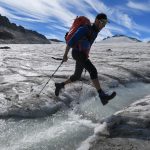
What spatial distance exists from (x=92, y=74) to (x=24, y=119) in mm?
2073

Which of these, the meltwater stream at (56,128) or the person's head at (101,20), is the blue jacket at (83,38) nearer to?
the person's head at (101,20)

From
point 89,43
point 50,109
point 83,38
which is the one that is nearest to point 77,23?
point 83,38

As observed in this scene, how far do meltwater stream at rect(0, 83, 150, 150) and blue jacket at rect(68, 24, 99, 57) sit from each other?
1545 mm

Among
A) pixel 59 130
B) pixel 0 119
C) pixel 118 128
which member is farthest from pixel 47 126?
pixel 118 128

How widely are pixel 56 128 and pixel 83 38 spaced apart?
2492mm

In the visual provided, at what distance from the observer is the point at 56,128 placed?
6.94 metres

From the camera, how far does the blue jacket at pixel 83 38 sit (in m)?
8.13

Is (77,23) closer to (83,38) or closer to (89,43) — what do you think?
(83,38)

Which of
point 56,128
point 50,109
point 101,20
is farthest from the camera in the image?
point 101,20

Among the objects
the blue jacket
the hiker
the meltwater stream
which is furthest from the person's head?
the meltwater stream

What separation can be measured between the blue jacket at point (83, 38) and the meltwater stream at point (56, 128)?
1.55 metres

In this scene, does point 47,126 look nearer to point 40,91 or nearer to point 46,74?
point 40,91

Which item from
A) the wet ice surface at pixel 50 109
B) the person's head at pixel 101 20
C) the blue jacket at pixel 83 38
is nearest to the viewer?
the wet ice surface at pixel 50 109

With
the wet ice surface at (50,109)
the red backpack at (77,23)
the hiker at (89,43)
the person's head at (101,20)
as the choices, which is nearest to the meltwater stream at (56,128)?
the wet ice surface at (50,109)
